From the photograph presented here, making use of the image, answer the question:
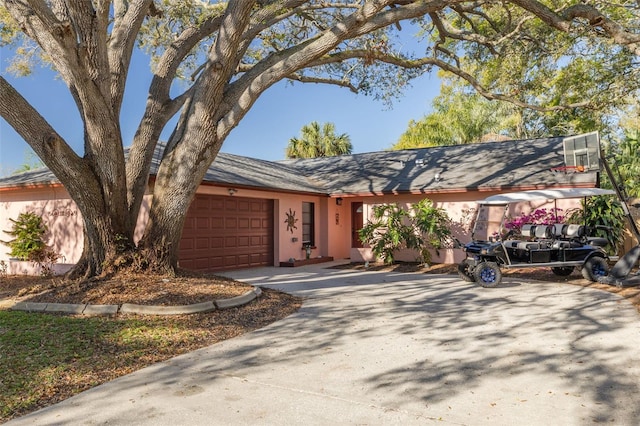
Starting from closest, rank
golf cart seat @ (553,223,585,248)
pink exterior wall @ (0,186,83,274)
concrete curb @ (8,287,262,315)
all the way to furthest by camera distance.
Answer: concrete curb @ (8,287,262,315) < golf cart seat @ (553,223,585,248) < pink exterior wall @ (0,186,83,274)

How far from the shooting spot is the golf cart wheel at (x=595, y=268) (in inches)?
403

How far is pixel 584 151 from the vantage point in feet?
30.8

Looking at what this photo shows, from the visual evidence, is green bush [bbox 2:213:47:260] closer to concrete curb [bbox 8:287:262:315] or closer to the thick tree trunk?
the thick tree trunk

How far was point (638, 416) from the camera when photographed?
3496mm

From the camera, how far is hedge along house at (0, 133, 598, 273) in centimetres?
1288

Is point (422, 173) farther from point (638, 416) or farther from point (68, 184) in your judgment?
point (638, 416)

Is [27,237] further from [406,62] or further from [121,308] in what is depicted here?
Answer: [406,62]

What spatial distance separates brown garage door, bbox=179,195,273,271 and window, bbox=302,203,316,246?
1597 millimetres

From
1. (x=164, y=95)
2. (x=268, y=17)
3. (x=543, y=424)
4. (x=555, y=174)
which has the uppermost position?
(x=268, y=17)

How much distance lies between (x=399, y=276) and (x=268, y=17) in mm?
7128

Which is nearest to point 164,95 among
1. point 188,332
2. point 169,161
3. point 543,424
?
point 169,161

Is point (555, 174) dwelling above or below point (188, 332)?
above

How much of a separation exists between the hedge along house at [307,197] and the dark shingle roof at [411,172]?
4cm

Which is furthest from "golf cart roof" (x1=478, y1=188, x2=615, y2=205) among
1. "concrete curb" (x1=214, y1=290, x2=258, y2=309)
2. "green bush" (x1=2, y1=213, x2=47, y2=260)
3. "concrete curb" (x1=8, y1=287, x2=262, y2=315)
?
"green bush" (x1=2, y1=213, x2=47, y2=260)
